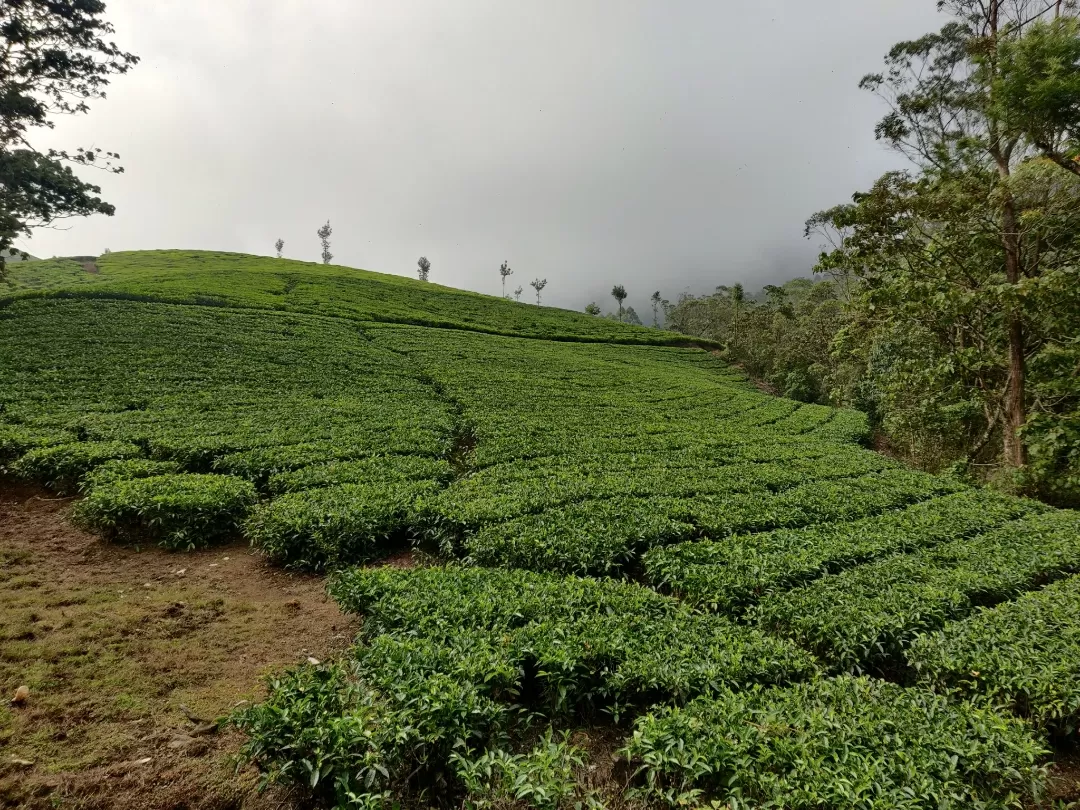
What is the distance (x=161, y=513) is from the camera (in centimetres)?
923

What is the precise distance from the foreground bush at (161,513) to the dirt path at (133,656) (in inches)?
14.4

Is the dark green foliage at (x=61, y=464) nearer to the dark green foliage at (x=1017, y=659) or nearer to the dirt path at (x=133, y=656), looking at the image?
the dirt path at (x=133, y=656)

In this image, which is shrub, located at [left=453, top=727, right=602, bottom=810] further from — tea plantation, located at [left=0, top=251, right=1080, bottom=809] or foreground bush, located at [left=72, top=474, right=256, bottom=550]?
foreground bush, located at [left=72, top=474, right=256, bottom=550]

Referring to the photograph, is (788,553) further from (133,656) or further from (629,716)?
(133,656)

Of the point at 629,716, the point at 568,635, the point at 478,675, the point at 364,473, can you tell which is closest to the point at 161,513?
the point at 364,473

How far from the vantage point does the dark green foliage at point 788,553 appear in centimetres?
775

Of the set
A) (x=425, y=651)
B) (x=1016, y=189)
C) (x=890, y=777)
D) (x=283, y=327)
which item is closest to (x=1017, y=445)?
(x=1016, y=189)

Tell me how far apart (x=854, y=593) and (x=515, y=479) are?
7447mm

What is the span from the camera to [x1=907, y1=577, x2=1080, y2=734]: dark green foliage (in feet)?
17.7

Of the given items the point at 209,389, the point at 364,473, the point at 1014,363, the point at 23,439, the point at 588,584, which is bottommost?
the point at 588,584

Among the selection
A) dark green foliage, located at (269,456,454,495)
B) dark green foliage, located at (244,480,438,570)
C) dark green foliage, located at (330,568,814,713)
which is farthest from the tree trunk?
dark green foliage, located at (244,480,438,570)

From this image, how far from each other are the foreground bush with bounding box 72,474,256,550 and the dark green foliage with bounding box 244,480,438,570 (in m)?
0.59

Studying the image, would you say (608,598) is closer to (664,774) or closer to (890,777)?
(664,774)

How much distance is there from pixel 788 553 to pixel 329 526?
811 centimetres
